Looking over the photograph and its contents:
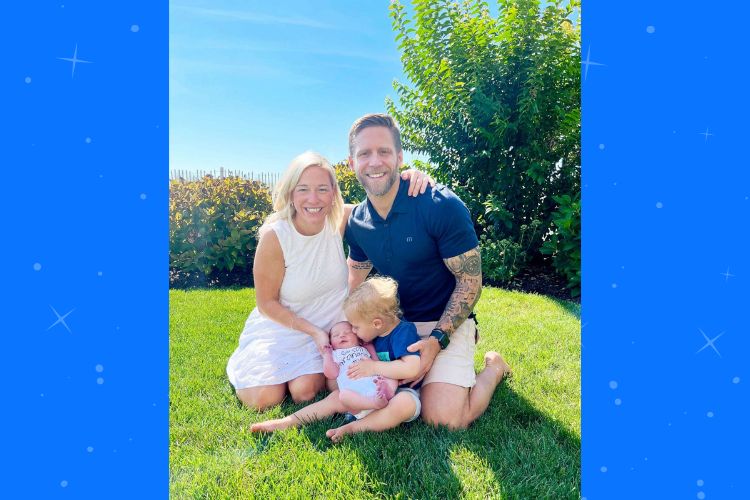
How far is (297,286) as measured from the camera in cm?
320

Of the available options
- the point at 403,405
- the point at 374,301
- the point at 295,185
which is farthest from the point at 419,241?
the point at 403,405

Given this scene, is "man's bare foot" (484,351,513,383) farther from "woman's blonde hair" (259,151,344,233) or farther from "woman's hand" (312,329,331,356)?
"woman's blonde hair" (259,151,344,233)

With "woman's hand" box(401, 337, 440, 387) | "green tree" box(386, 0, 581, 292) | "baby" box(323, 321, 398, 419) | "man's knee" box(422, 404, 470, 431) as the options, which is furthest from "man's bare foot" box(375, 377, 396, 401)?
"green tree" box(386, 0, 581, 292)

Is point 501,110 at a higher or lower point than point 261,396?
higher

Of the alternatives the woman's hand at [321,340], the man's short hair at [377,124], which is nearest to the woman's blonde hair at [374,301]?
the woman's hand at [321,340]

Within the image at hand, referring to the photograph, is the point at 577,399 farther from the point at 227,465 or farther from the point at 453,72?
the point at 453,72

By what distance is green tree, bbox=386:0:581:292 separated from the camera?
573 cm

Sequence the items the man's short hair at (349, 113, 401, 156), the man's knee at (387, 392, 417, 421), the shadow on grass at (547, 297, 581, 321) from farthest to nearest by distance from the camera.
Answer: the shadow on grass at (547, 297, 581, 321)
the man's short hair at (349, 113, 401, 156)
the man's knee at (387, 392, 417, 421)

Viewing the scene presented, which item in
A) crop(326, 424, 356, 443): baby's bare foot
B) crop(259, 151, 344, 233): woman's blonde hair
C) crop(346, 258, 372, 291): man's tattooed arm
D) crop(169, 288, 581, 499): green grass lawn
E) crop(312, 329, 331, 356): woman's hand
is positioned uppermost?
crop(259, 151, 344, 233): woman's blonde hair

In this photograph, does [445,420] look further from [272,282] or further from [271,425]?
[272,282]

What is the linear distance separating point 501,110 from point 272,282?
402 centimetres

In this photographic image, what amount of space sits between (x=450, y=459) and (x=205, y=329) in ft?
9.29

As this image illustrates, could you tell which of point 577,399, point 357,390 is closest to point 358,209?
point 357,390

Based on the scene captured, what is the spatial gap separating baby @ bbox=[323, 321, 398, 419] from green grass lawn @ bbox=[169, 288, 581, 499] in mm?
172
